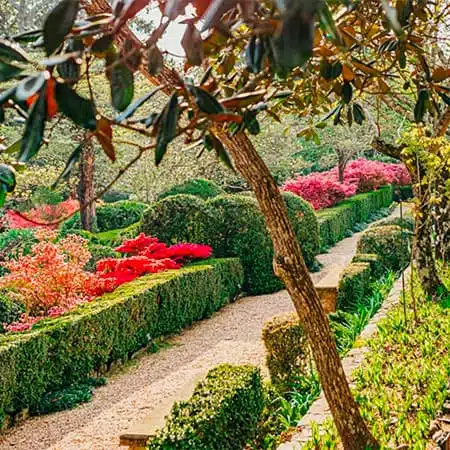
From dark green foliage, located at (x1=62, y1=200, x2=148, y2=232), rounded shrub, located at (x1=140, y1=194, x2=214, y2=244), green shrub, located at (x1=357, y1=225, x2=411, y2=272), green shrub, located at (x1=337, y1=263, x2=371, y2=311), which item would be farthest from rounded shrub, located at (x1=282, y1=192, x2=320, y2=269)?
dark green foliage, located at (x1=62, y1=200, x2=148, y2=232)

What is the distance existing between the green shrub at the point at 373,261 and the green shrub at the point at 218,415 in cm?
558

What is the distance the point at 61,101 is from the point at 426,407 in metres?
3.85

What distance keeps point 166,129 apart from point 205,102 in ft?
0.24

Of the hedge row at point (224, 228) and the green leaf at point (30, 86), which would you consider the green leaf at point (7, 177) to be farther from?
the hedge row at point (224, 228)

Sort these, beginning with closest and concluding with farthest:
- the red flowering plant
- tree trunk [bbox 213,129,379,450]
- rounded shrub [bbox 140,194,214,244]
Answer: tree trunk [bbox 213,129,379,450], the red flowering plant, rounded shrub [bbox 140,194,214,244]

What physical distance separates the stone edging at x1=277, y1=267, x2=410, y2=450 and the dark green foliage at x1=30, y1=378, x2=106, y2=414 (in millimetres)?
2813

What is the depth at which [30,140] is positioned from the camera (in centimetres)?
76

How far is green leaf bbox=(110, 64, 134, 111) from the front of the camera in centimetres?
84

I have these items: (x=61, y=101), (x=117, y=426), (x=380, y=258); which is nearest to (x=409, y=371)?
(x=117, y=426)

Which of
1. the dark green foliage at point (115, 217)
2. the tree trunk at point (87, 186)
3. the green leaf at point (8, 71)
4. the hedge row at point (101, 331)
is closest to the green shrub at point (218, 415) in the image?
the hedge row at point (101, 331)

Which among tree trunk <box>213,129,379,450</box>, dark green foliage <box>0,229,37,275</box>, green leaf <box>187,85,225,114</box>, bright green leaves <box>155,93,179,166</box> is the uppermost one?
green leaf <box>187,85,225,114</box>

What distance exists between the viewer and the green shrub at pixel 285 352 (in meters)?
6.05

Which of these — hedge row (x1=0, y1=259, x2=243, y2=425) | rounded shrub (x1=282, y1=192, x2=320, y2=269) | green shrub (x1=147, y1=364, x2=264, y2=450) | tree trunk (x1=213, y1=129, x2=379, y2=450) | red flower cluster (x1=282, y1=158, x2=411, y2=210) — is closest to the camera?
tree trunk (x1=213, y1=129, x2=379, y2=450)

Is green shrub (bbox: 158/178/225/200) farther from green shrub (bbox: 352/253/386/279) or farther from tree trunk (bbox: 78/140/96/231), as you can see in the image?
green shrub (bbox: 352/253/386/279)
